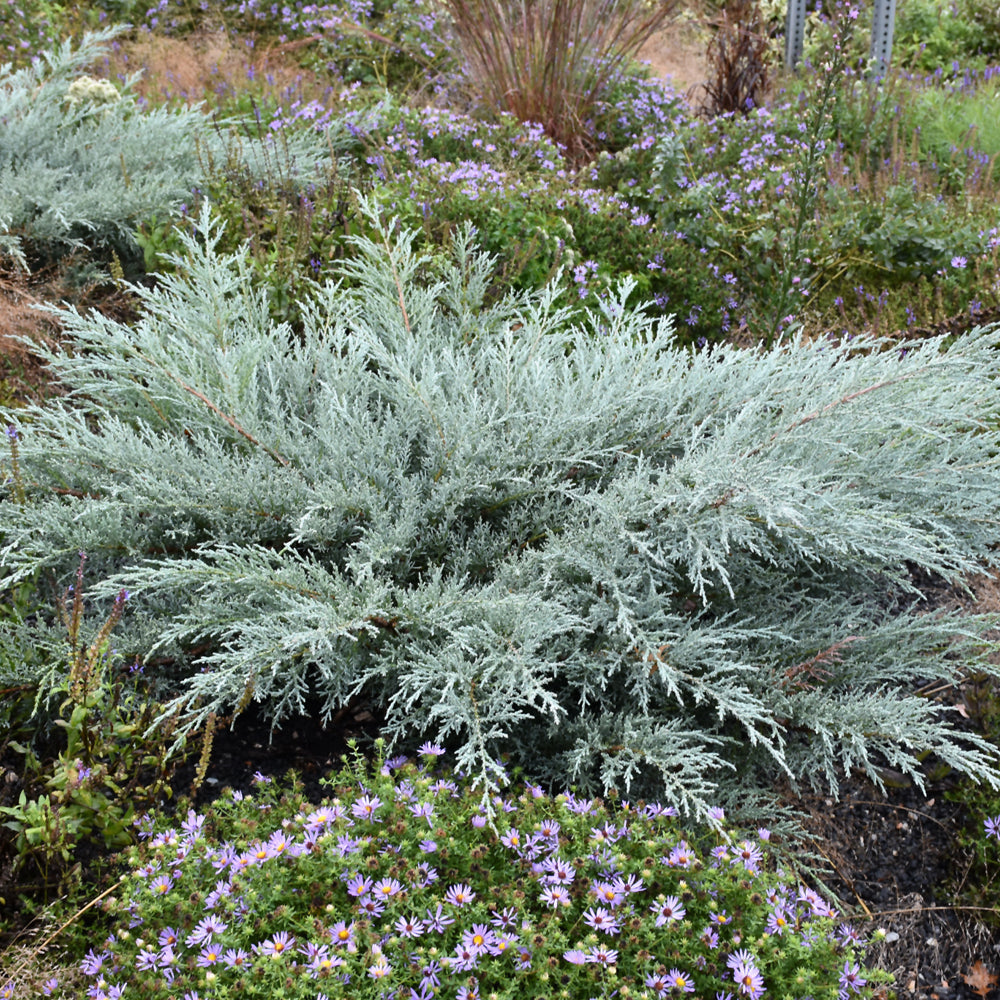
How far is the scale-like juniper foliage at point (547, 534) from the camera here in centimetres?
199

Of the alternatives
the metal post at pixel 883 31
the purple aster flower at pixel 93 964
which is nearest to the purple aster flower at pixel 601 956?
the purple aster flower at pixel 93 964

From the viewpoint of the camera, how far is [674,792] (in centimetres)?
207

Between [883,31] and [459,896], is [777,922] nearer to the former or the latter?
[459,896]

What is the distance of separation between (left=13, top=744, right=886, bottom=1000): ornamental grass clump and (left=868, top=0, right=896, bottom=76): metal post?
6.38 m

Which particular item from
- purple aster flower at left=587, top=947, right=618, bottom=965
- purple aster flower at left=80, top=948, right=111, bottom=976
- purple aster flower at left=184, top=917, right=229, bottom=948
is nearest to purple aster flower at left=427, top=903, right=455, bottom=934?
purple aster flower at left=587, top=947, right=618, bottom=965

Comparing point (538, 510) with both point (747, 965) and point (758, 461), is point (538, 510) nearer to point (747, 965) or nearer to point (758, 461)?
point (758, 461)

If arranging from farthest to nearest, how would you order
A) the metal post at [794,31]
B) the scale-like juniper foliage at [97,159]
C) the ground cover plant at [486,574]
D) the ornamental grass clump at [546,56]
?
the metal post at [794,31], the ornamental grass clump at [546,56], the scale-like juniper foliage at [97,159], the ground cover plant at [486,574]

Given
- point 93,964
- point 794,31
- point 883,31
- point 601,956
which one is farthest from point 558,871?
point 794,31

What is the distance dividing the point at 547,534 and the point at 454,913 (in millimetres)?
1013

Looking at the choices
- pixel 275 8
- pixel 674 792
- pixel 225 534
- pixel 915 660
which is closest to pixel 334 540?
pixel 225 534

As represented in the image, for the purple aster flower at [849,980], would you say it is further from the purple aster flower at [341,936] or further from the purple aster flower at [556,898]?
A: the purple aster flower at [341,936]

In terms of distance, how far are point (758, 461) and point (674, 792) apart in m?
0.82

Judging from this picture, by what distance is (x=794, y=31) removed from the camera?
726 centimetres

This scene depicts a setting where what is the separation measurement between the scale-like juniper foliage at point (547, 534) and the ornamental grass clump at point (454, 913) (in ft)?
0.69
